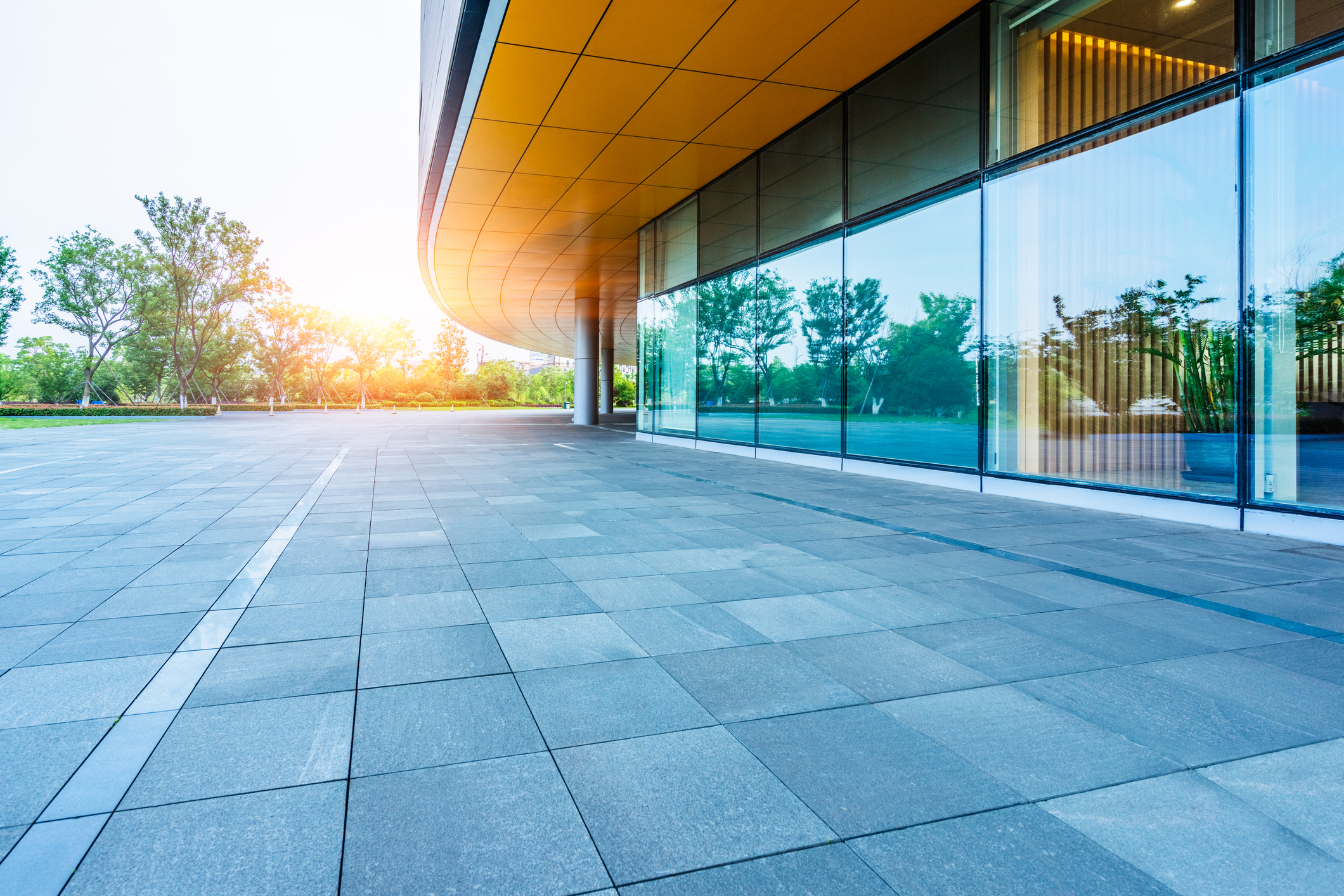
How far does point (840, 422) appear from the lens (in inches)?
492

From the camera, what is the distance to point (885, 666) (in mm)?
3510

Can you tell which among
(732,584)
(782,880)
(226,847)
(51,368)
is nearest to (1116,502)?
(732,584)

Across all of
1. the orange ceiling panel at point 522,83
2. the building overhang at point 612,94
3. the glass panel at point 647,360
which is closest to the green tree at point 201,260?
the building overhang at point 612,94

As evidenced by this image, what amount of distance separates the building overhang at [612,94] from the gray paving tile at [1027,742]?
329 inches

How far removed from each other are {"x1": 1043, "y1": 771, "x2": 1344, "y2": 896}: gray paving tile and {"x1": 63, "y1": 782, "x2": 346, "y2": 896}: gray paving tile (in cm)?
211

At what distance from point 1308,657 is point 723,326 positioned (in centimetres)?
1439

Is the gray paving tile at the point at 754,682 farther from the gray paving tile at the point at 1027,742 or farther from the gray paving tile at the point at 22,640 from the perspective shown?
the gray paving tile at the point at 22,640

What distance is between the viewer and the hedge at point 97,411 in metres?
35.0

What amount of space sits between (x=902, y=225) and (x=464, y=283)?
20.0 metres

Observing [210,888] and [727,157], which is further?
[727,157]

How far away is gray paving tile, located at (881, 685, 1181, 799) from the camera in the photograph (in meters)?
2.50

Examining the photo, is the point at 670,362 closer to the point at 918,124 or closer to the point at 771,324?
the point at 771,324

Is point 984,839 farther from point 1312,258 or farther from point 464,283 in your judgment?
point 464,283

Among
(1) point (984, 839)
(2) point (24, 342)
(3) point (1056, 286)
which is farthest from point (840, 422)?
(2) point (24, 342)
